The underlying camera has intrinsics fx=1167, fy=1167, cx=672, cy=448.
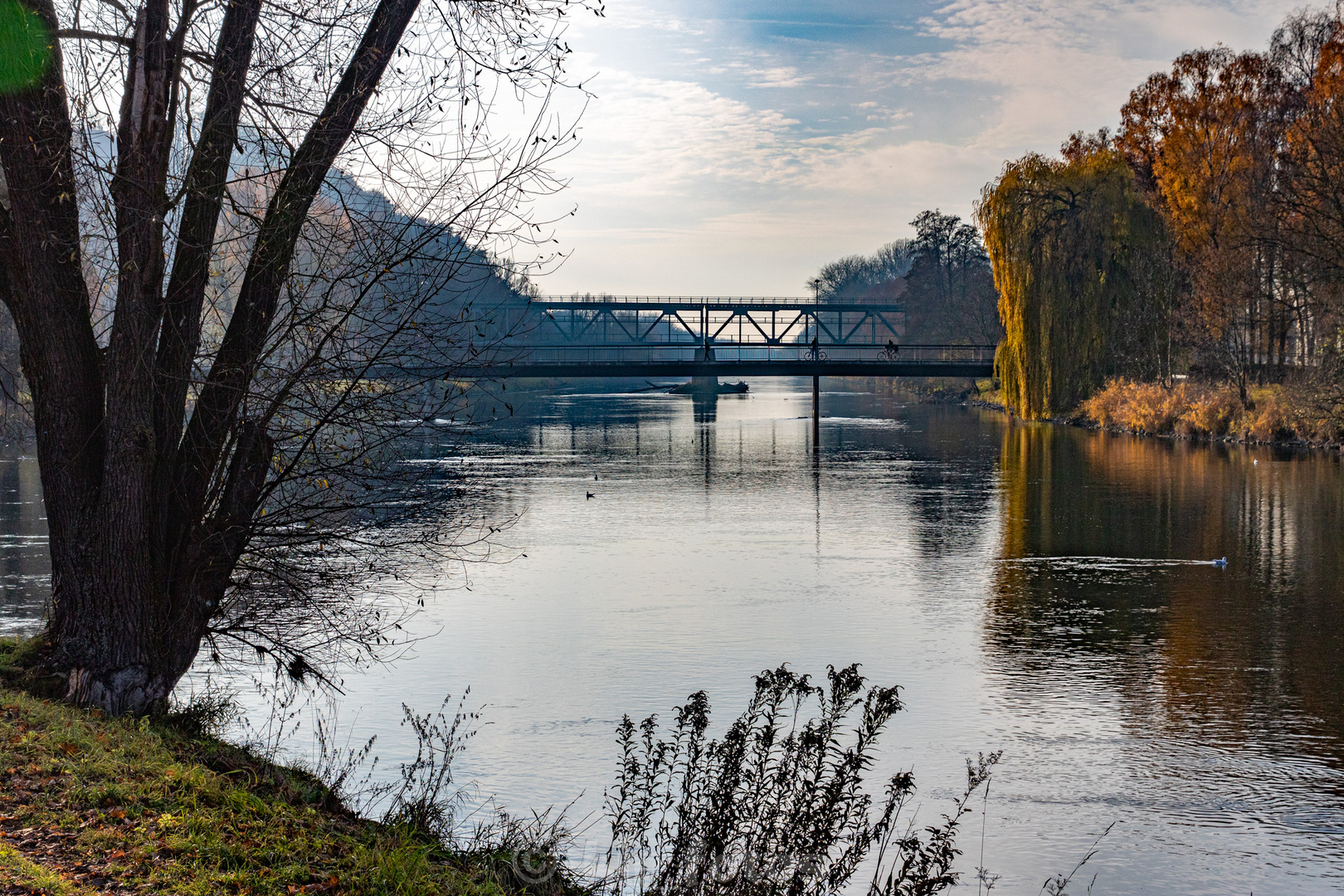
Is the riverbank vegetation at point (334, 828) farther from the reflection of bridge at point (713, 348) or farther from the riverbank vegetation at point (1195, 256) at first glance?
the riverbank vegetation at point (1195, 256)

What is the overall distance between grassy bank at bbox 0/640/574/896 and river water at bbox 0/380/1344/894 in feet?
7.38

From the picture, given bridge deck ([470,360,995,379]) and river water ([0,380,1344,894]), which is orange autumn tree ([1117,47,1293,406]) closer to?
river water ([0,380,1344,894])

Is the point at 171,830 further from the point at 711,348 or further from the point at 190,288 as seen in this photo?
the point at 711,348

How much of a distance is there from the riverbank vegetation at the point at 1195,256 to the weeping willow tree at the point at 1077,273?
65mm

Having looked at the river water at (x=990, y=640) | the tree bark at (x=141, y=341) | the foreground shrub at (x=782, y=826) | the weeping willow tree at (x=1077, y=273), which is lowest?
the river water at (x=990, y=640)

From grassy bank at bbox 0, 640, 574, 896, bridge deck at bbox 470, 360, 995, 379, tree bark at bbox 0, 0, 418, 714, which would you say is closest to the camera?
grassy bank at bbox 0, 640, 574, 896

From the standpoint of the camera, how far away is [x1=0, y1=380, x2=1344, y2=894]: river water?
28.0 feet

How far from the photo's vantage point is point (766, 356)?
457 feet

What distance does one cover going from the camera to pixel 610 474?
32.8 m

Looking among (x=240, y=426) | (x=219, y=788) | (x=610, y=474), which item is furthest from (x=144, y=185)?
(x=610, y=474)

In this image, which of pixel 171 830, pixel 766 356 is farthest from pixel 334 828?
pixel 766 356

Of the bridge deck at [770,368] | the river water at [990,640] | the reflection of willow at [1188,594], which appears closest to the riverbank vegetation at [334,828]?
the river water at [990,640]

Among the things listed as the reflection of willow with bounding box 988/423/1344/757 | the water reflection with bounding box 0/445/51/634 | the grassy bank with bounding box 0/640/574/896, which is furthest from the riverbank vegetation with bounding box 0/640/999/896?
the water reflection with bounding box 0/445/51/634

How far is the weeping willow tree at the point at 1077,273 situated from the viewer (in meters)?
47.0
